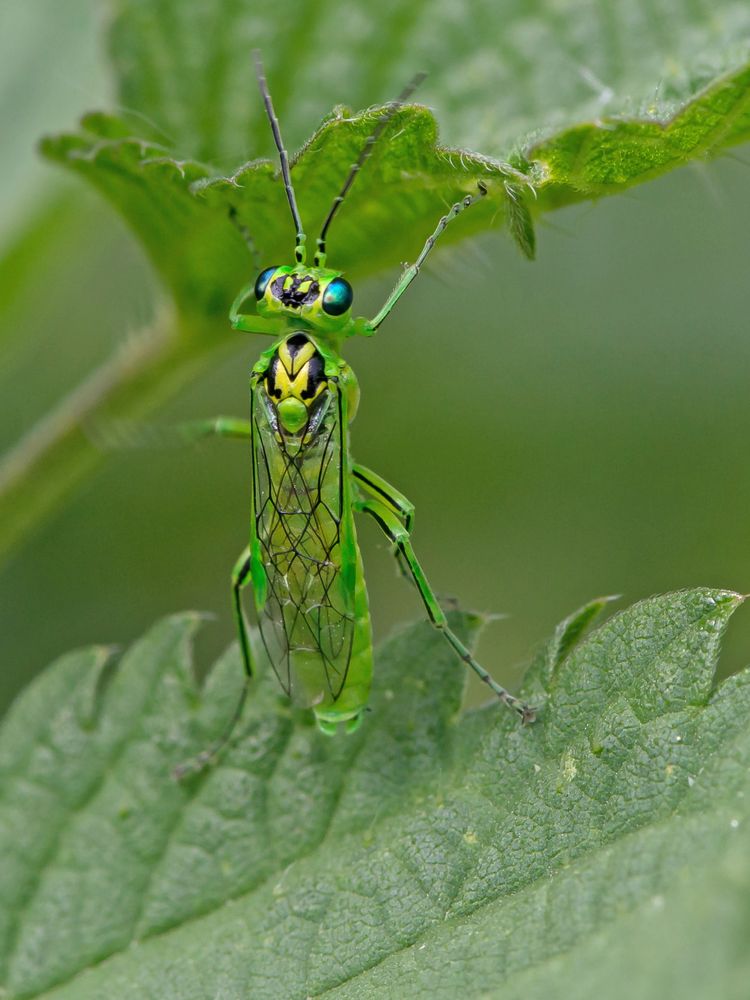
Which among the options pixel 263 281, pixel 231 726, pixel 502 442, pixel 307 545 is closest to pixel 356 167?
pixel 263 281

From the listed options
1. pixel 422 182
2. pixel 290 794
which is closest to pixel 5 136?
pixel 422 182

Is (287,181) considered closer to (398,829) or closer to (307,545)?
(307,545)

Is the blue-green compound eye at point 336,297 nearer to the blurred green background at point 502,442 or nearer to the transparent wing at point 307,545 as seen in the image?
the transparent wing at point 307,545

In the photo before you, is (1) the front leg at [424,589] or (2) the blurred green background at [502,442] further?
(2) the blurred green background at [502,442]

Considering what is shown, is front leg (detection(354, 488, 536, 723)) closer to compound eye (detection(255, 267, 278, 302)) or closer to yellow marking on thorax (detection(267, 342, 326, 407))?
yellow marking on thorax (detection(267, 342, 326, 407))

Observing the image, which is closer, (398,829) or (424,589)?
(398,829)

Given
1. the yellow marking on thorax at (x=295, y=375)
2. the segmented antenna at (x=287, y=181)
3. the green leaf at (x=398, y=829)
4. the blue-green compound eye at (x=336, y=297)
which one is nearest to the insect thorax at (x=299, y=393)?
the yellow marking on thorax at (x=295, y=375)
